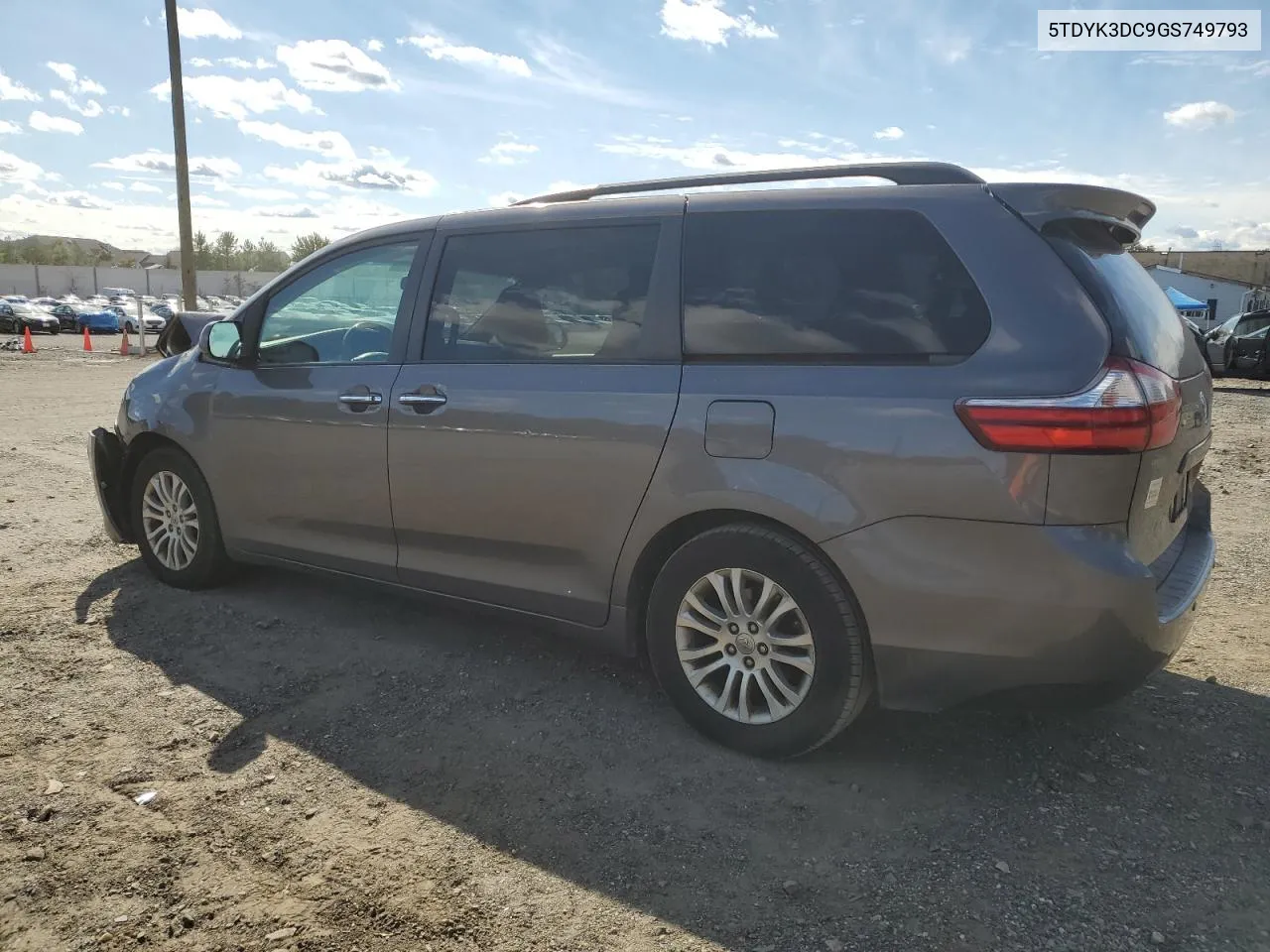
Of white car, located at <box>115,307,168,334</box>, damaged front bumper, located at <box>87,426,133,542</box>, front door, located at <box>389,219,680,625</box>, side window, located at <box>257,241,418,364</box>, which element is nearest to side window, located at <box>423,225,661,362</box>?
front door, located at <box>389,219,680,625</box>

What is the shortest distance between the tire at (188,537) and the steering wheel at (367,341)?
1158 millimetres

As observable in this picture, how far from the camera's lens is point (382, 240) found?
13.4ft

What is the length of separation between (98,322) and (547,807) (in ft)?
146

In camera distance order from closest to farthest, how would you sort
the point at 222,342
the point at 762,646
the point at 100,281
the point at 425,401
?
1. the point at 762,646
2. the point at 425,401
3. the point at 222,342
4. the point at 100,281

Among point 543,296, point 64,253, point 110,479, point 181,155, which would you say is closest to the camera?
point 543,296

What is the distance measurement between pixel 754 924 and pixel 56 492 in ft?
21.9

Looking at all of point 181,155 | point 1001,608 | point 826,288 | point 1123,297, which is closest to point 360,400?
point 826,288

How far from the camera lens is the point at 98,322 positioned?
40156 millimetres

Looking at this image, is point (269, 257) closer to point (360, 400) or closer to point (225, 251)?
point (225, 251)

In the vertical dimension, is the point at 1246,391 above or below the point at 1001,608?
below

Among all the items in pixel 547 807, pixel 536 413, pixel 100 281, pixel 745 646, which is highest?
pixel 100 281

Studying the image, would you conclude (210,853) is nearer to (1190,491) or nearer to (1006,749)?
(1006,749)

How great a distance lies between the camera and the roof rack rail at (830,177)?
3.01 metres

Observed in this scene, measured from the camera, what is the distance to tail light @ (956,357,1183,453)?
99.8 inches
